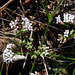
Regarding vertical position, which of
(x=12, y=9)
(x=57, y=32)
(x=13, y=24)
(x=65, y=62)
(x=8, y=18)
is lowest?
(x=65, y=62)

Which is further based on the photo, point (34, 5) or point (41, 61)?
point (34, 5)

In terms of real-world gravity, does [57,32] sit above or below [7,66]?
above

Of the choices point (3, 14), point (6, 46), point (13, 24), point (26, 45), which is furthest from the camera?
point (3, 14)

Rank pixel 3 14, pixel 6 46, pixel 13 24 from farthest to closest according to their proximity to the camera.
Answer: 1. pixel 3 14
2. pixel 13 24
3. pixel 6 46

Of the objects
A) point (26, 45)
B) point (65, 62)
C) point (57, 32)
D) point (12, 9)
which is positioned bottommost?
point (65, 62)

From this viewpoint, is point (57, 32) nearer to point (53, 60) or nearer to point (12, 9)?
point (53, 60)

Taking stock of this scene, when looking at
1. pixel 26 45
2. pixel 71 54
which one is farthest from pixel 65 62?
pixel 26 45

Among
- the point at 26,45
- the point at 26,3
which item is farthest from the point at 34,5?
the point at 26,45

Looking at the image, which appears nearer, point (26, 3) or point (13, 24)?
point (13, 24)

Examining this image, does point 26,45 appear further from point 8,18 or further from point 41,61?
point 8,18
